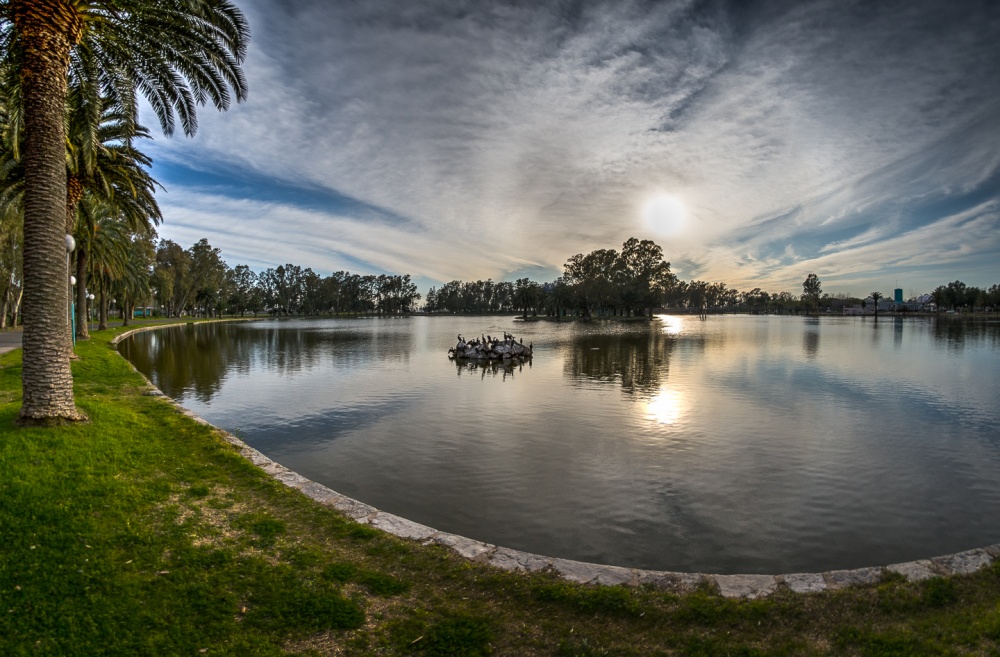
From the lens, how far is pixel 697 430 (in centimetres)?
1430

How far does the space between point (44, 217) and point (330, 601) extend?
921 centimetres

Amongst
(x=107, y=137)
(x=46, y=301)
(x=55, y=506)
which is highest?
(x=107, y=137)

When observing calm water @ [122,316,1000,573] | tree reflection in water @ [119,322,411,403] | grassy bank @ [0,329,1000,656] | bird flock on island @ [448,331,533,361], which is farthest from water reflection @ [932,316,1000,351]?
grassy bank @ [0,329,1000,656]

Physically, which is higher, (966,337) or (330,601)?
(966,337)

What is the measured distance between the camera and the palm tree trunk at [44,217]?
8758 mm

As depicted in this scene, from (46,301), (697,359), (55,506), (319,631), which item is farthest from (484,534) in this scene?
(697,359)

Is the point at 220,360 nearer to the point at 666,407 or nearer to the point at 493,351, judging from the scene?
the point at 493,351

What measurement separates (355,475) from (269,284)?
169 m

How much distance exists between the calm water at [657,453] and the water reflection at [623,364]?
36 centimetres

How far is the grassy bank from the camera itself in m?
4.14

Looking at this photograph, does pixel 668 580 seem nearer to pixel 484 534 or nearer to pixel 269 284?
pixel 484 534

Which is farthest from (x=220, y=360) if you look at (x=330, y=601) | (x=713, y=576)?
(x=713, y=576)

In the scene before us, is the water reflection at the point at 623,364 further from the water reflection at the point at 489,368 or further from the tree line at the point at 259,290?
the tree line at the point at 259,290

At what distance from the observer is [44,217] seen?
8969 mm
